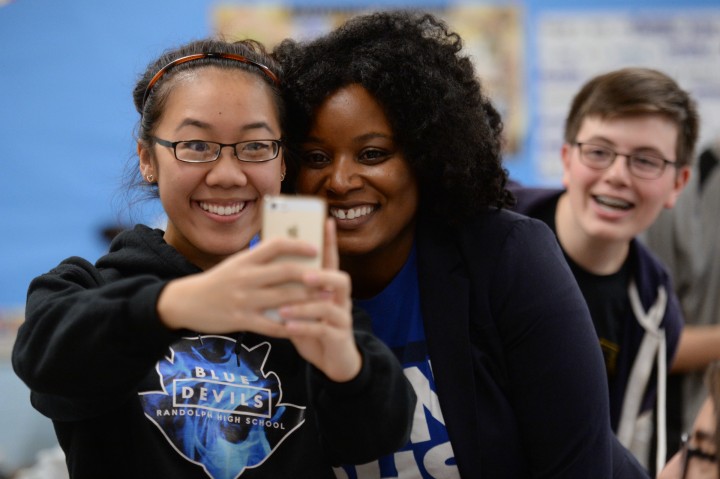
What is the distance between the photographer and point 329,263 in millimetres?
1086

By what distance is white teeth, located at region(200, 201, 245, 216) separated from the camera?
4.85ft

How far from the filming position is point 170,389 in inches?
56.8

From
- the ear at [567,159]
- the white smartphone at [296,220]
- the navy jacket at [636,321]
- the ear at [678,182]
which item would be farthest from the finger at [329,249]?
the ear at [678,182]

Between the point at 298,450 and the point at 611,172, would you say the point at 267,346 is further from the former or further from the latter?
the point at 611,172

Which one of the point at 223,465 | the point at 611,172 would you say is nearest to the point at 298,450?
the point at 223,465

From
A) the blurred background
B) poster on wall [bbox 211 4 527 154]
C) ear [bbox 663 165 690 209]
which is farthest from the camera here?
poster on wall [bbox 211 4 527 154]

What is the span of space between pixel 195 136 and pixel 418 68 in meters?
0.48

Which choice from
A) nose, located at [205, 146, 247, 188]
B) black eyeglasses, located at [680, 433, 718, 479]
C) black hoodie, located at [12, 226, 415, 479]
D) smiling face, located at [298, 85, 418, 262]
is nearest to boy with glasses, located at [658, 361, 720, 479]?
black eyeglasses, located at [680, 433, 718, 479]

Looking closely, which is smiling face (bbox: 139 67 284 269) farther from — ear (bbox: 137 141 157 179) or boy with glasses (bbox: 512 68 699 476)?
boy with glasses (bbox: 512 68 699 476)

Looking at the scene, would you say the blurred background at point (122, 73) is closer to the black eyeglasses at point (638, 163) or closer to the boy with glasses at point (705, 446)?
the black eyeglasses at point (638, 163)

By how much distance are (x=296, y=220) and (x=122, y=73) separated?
10.9ft

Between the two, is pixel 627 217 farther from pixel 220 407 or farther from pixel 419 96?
pixel 220 407

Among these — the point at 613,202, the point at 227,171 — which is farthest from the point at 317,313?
the point at 613,202

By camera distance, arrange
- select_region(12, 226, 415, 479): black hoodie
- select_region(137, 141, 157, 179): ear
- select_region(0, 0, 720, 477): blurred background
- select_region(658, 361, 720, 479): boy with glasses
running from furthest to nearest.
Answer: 1. select_region(0, 0, 720, 477): blurred background
2. select_region(137, 141, 157, 179): ear
3. select_region(658, 361, 720, 479): boy with glasses
4. select_region(12, 226, 415, 479): black hoodie
